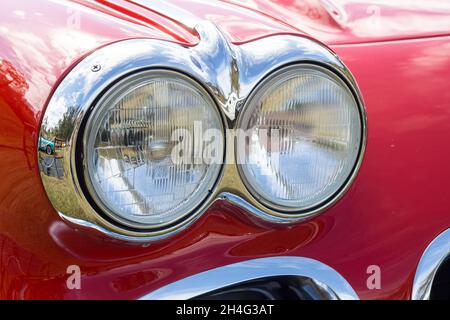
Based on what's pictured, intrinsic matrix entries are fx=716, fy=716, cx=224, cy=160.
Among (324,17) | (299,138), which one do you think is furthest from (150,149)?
(324,17)

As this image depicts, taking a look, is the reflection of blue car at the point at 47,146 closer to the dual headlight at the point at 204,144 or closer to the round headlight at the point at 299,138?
the dual headlight at the point at 204,144

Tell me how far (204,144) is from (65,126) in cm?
21

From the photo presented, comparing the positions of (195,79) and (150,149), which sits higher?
(195,79)

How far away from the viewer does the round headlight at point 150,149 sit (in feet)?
3.45

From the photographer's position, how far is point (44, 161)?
105cm

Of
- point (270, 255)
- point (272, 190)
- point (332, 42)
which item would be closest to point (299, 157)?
point (272, 190)

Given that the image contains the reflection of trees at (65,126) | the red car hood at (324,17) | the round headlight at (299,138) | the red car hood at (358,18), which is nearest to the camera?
the reflection of trees at (65,126)

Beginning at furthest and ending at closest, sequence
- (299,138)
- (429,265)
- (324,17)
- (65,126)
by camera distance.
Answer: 1. (324,17)
2. (429,265)
3. (299,138)
4. (65,126)

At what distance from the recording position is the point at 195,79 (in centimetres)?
109

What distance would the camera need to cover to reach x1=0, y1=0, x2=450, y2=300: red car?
1.06 metres

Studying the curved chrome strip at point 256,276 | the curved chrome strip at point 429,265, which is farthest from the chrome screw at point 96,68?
the curved chrome strip at point 429,265

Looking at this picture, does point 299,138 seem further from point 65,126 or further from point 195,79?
point 65,126

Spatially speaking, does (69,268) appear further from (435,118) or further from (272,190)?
(435,118)

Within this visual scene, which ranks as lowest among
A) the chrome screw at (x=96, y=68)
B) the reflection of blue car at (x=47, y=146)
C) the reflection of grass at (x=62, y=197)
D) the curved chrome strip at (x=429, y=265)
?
the curved chrome strip at (x=429, y=265)
